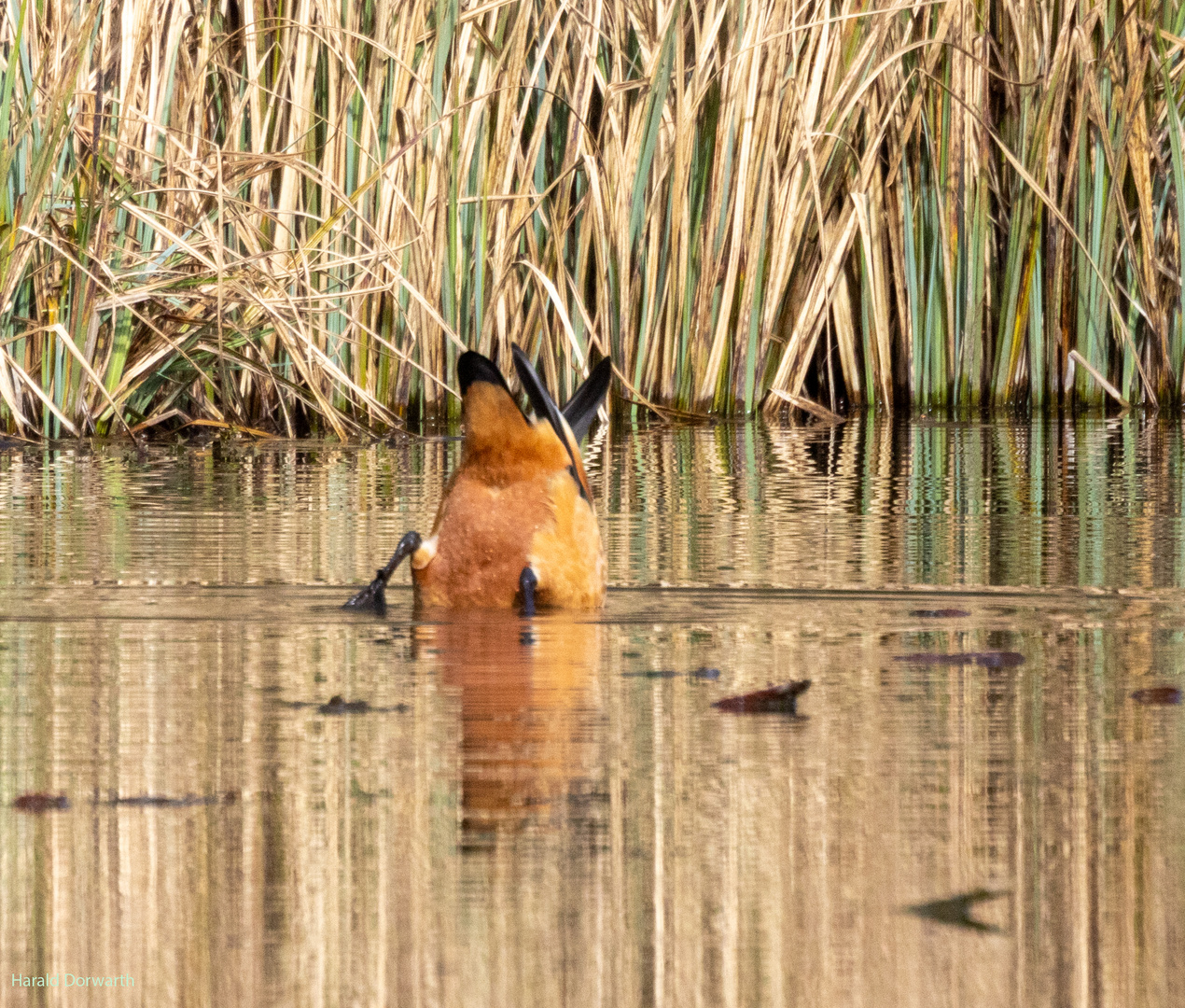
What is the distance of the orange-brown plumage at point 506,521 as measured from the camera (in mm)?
3797

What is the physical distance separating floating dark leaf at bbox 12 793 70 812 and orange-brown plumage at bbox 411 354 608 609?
1.53 m

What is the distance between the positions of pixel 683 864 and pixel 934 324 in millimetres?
6414

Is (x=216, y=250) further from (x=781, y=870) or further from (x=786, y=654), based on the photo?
A: (x=781, y=870)

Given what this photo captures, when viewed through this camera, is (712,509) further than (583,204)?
No

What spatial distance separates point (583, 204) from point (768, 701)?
4.96 meters

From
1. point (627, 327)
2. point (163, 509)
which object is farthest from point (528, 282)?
point (163, 509)

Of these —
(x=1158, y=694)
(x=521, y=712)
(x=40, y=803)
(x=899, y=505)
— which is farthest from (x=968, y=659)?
(x=899, y=505)

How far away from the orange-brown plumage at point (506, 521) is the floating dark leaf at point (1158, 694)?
1159 millimetres

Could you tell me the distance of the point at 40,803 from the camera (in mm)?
2309

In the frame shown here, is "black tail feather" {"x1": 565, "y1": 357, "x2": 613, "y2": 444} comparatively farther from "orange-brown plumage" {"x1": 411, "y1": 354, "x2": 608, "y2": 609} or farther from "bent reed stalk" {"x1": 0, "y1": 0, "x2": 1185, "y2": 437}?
"bent reed stalk" {"x1": 0, "y1": 0, "x2": 1185, "y2": 437}

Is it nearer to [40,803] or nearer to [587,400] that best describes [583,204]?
[587,400]

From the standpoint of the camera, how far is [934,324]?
8.29 meters

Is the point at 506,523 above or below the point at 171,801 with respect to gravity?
above

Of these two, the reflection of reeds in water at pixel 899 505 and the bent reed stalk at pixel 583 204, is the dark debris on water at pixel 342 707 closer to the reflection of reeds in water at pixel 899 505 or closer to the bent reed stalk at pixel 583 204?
the reflection of reeds in water at pixel 899 505
